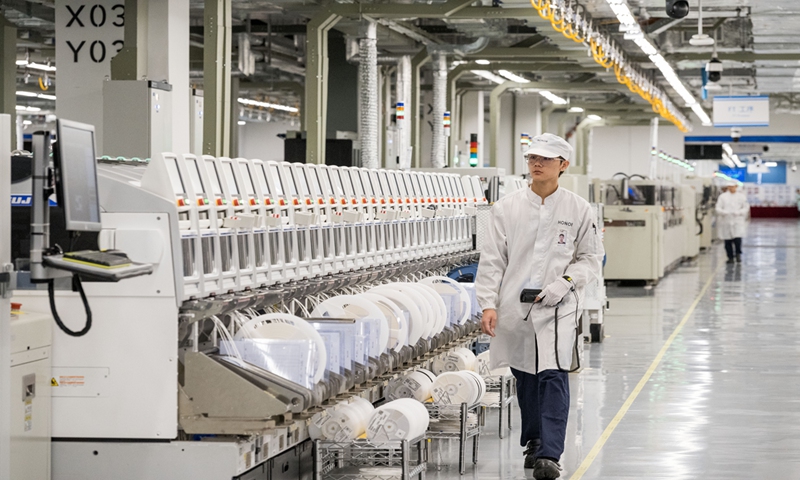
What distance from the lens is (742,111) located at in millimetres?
21000

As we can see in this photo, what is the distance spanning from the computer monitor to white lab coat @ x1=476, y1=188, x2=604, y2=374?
6.32 ft

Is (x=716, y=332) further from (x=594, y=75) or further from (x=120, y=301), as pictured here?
(x=594, y=75)

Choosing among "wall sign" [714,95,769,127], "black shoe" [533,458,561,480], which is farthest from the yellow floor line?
"wall sign" [714,95,769,127]

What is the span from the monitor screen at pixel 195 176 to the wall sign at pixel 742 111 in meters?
17.9

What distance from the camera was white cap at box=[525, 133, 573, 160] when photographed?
487 cm

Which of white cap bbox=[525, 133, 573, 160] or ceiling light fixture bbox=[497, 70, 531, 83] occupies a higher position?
ceiling light fixture bbox=[497, 70, 531, 83]

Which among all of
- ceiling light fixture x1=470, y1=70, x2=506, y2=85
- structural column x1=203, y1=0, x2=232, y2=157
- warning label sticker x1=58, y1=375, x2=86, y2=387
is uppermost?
ceiling light fixture x1=470, y1=70, x2=506, y2=85

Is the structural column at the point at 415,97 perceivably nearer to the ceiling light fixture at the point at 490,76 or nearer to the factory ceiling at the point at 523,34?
the factory ceiling at the point at 523,34

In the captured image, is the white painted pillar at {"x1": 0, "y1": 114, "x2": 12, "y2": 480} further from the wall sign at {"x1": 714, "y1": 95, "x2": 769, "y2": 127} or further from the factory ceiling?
the wall sign at {"x1": 714, "y1": 95, "x2": 769, "y2": 127}

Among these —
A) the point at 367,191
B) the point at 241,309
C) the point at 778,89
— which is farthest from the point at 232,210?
the point at 778,89

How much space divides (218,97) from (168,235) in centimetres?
481

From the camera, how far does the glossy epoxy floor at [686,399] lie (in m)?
5.63

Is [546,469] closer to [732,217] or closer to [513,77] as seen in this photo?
[513,77]

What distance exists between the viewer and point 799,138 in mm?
32906
